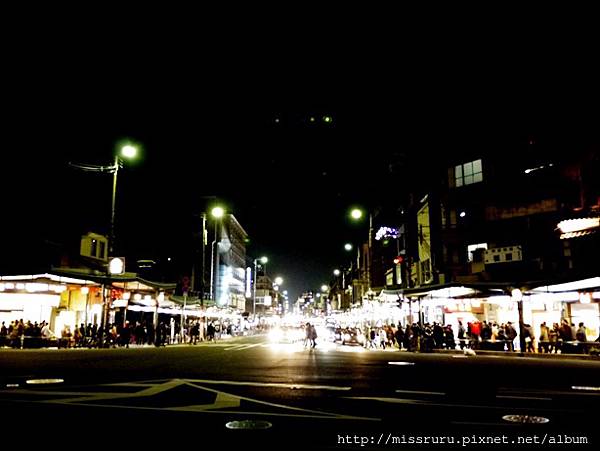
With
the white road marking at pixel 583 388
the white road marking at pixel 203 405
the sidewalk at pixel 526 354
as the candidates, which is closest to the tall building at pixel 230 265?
the sidewalk at pixel 526 354

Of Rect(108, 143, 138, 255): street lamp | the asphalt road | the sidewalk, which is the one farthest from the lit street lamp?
the sidewalk

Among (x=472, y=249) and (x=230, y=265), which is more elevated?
(x=230, y=265)

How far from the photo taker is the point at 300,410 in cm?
840

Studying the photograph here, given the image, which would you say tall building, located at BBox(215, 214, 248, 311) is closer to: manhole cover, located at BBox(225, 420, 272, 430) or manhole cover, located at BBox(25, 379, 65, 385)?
manhole cover, located at BBox(25, 379, 65, 385)

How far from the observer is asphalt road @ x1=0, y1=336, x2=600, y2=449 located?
636cm

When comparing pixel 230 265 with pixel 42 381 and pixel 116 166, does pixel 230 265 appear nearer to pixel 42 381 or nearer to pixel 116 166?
pixel 116 166

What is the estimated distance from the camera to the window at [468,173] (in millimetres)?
39562

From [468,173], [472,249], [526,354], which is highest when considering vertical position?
[468,173]

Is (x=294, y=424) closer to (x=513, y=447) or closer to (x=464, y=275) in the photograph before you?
(x=513, y=447)

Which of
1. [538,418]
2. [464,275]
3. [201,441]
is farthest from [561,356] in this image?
[201,441]

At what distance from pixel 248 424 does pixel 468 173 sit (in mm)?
37010

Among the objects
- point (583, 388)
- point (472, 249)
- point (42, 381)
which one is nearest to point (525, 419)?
point (583, 388)

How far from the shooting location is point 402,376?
14.9 m

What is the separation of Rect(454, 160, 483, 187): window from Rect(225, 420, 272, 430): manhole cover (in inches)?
1395
